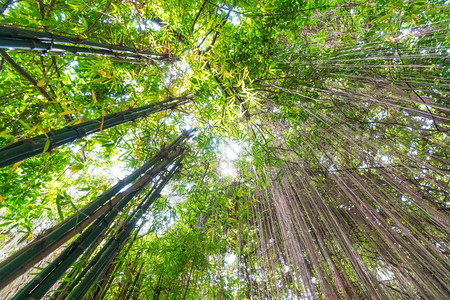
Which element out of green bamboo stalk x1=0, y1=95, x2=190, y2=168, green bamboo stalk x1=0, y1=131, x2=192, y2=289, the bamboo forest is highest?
the bamboo forest

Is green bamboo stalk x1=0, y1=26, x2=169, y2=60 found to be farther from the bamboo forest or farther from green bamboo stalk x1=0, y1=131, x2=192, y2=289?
green bamboo stalk x1=0, y1=131, x2=192, y2=289

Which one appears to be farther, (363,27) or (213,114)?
(363,27)

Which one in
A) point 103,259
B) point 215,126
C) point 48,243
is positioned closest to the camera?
point 48,243

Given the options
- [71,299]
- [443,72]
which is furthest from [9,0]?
[443,72]

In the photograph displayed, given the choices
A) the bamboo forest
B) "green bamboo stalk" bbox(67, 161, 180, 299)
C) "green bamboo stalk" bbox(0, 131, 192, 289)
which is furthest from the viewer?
the bamboo forest

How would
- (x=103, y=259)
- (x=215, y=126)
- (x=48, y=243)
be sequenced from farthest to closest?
(x=215, y=126), (x=103, y=259), (x=48, y=243)

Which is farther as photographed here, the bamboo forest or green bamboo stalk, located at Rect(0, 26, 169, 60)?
the bamboo forest

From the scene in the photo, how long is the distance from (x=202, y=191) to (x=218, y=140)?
1.28 ft

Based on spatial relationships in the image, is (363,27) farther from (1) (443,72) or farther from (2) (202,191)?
(2) (202,191)

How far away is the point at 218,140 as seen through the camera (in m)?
1.35

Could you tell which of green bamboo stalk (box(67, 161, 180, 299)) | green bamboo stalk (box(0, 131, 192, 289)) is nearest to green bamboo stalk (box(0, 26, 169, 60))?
green bamboo stalk (box(0, 131, 192, 289))

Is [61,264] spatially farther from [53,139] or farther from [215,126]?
[215,126]

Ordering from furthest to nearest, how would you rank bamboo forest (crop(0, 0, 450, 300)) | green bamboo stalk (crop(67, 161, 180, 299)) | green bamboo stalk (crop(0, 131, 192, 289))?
bamboo forest (crop(0, 0, 450, 300)) → green bamboo stalk (crop(67, 161, 180, 299)) → green bamboo stalk (crop(0, 131, 192, 289))

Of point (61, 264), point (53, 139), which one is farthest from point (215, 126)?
point (61, 264)
